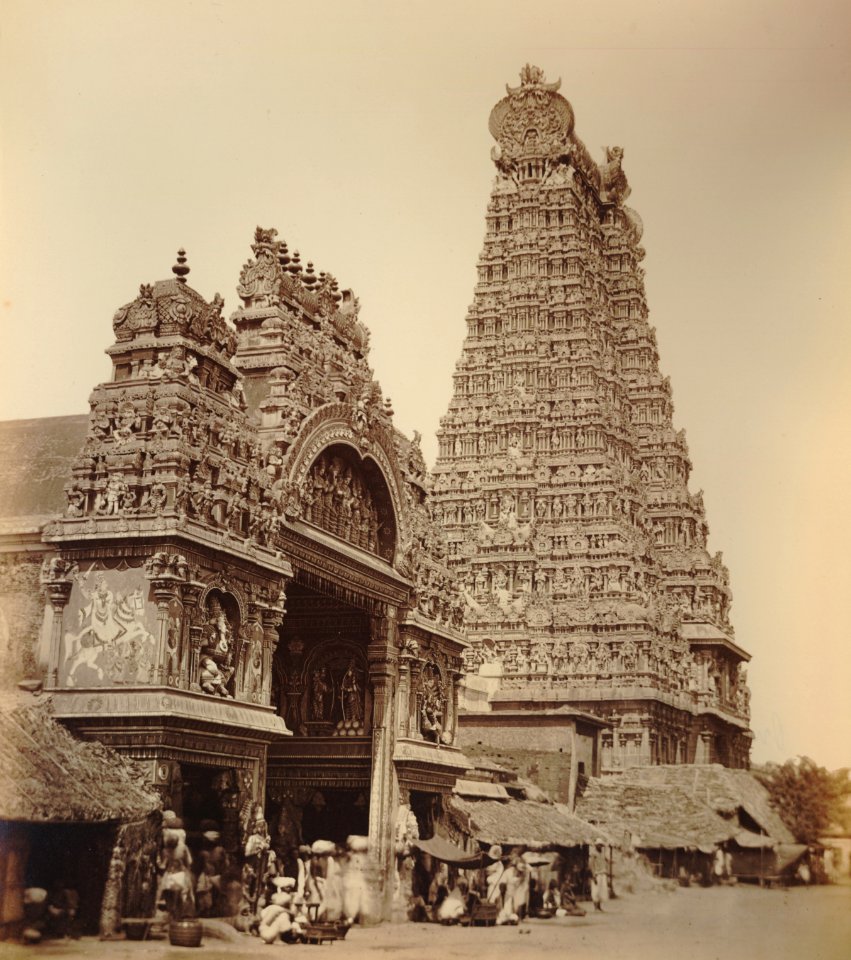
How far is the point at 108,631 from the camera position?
20.5m

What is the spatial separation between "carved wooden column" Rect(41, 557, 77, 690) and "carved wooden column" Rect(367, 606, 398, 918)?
8255 millimetres

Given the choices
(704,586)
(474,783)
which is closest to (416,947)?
(474,783)

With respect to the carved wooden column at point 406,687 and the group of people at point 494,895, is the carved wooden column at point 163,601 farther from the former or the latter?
the group of people at point 494,895

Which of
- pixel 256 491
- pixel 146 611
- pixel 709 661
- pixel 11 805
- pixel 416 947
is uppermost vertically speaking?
pixel 709 661

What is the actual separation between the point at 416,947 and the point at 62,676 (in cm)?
687

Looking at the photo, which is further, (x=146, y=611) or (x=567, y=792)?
(x=567, y=792)

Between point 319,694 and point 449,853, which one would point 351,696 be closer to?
point 319,694

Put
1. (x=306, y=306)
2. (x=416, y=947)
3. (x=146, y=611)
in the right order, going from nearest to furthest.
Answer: (x=146, y=611), (x=416, y=947), (x=306, y=306)

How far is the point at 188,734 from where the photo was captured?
67.1 feet

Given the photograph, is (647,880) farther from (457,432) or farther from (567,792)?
(457,432)

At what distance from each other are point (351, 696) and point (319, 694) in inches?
29.0

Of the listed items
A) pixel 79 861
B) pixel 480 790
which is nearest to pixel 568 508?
pixel 480 790

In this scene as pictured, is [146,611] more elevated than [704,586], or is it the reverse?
[704,586]

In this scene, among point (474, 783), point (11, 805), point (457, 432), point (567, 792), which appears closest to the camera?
point (11, 805)
